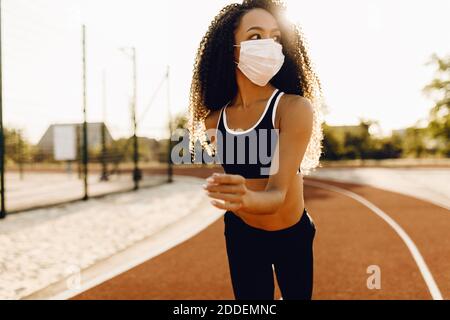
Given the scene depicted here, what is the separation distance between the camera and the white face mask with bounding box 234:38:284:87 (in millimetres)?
1553

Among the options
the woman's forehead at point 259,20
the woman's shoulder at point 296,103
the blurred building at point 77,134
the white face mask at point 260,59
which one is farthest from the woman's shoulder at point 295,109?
the blurred building at point 77,134

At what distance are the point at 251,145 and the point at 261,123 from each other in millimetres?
82

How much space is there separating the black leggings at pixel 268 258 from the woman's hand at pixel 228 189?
582 mm

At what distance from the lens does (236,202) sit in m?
1.18

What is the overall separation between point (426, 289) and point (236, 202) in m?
5.23

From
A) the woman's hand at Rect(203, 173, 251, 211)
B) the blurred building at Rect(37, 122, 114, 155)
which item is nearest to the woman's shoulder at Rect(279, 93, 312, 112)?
the woman's hand at Rect(203, 173, 251, 211)

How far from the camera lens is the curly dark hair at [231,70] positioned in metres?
1.66

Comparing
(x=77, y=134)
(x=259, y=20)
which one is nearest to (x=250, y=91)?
(x=259, y=20)

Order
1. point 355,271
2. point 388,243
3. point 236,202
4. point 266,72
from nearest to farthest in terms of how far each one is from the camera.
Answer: point 236,202
point 266,72
point 355,271
point 388,243

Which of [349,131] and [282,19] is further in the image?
[349,131]

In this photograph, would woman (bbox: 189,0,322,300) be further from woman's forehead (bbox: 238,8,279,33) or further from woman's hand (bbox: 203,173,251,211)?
woman's hand (bbox: 203,173,251,211)
